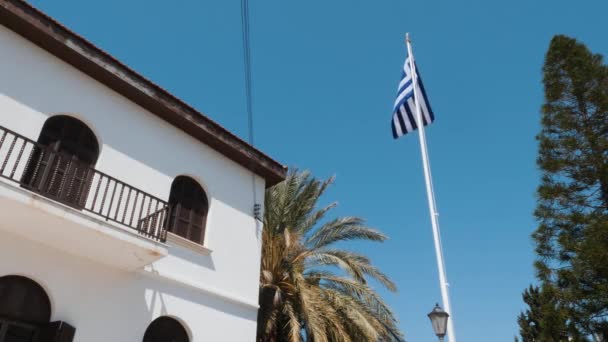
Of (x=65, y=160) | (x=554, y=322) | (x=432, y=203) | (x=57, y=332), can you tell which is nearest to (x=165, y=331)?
(x=57, y=332)

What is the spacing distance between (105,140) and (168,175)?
55.7 inches

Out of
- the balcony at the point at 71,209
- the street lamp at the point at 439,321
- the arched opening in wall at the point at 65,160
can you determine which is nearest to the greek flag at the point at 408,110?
the street lamp at the point at 439,321

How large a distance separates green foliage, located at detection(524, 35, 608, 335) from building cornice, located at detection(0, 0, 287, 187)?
28.9 ft

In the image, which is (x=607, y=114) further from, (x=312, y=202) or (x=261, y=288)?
(x=261, y=288)

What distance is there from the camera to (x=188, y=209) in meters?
9.67

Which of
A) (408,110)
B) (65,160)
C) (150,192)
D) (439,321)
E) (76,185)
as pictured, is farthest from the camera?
(408,110)

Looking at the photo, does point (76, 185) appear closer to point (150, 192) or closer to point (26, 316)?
point (150, 192)

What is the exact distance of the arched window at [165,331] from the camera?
26.6ft

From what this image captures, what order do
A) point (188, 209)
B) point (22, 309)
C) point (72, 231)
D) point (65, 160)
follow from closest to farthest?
point (22, 309) → point (72, 231) → point (65, 160) → point (188, 209)

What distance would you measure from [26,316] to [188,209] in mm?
3531

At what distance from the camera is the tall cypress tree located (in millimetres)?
13023

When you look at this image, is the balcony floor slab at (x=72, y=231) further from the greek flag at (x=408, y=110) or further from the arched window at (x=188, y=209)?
the greek flag at (x=408, y=110)

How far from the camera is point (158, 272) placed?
328 inches

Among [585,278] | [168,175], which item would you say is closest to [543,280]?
[585,278]
